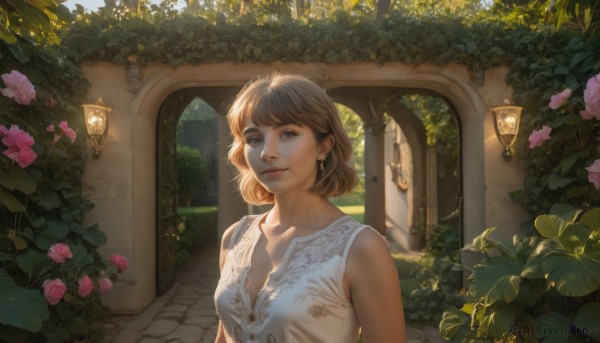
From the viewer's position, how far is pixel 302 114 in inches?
45.9

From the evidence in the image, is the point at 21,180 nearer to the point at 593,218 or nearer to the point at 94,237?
the point at 94,237

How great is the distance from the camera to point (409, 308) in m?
4.43

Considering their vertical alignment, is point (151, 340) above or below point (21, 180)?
below

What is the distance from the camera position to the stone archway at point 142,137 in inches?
166

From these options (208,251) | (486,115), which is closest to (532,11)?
(486,115)

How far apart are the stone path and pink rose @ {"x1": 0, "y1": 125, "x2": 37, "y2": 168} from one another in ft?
5.46

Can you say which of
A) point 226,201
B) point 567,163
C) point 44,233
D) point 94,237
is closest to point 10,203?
point 44,233

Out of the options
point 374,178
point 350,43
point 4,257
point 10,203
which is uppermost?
point 350,43

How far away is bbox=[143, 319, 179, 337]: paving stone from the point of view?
389 centimetres

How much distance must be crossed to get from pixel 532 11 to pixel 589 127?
1.47 metres

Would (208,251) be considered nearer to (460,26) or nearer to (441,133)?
(441,133)

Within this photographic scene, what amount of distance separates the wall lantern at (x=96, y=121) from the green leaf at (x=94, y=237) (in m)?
0.81

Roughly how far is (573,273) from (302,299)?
177cm

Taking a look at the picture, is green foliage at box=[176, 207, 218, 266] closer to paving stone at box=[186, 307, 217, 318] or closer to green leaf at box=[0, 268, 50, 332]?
paving stone at box=[186, 307, 217, 318]
